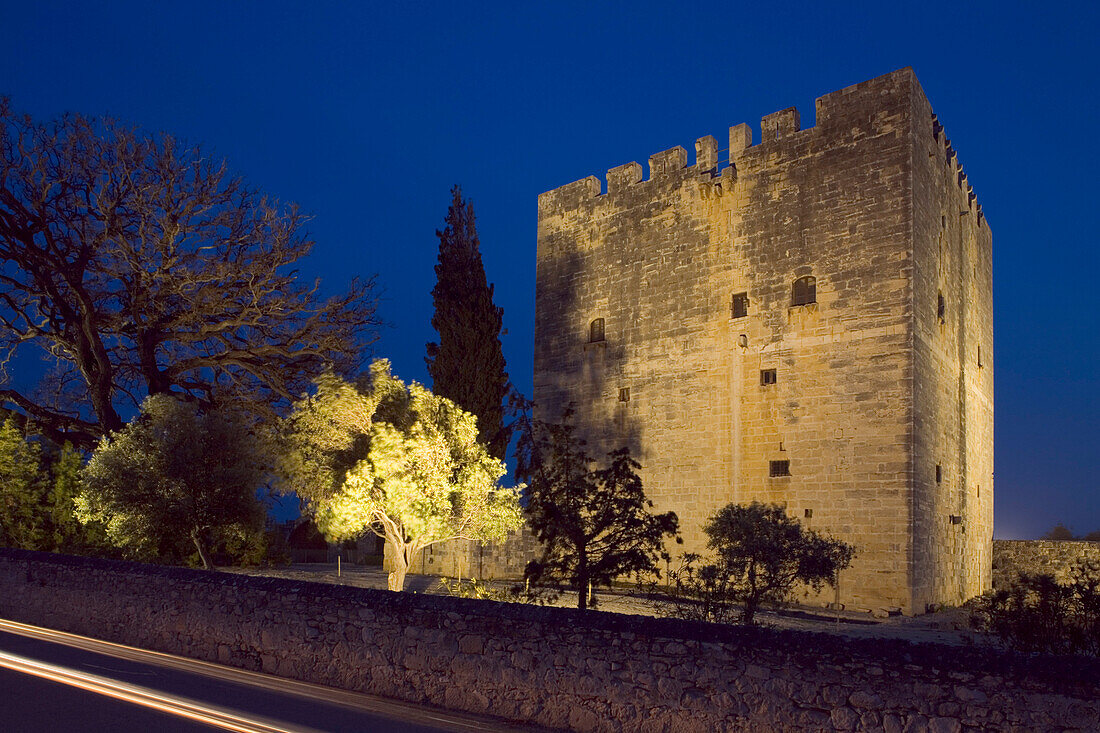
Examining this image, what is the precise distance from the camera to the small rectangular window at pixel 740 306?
70.9ft

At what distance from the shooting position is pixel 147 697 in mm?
7246

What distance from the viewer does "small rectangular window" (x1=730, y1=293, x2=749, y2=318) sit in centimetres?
2162

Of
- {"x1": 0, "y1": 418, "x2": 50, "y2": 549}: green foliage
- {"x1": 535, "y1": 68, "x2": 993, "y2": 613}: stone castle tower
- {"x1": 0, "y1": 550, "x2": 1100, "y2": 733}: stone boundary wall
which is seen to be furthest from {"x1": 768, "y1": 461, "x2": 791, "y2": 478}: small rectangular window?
{"x1": 0, "y1": 418, "x2": 50, "y2": 549}: green foliage

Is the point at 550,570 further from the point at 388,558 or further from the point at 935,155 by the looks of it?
the point at 935,155

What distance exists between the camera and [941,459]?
20453 mm

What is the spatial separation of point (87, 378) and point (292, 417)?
325 inches

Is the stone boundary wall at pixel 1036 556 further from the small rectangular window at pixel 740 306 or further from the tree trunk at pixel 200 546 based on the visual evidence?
the tree trunk at pixel 200 546

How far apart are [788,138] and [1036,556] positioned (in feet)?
49.3

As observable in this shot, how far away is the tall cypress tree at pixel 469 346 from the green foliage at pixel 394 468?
826 cm

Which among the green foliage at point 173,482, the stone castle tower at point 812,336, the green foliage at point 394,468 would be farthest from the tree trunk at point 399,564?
the stone castle tower at point 812,336

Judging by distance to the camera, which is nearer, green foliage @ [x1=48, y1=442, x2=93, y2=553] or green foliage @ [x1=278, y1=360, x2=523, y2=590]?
green foliage @ [x1=278, y1=360, x2=523, y2=590]

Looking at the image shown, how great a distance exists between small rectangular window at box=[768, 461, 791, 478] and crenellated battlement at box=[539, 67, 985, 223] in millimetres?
7797

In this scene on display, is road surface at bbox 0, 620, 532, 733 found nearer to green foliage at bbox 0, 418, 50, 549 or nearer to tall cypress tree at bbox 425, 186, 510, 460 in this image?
green foliage at bbox 0, 418, 50, 549

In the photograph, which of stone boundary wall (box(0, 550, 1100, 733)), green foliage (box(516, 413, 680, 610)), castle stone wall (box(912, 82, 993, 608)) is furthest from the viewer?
castle stone wall (box(912, 82, 993, 608))
